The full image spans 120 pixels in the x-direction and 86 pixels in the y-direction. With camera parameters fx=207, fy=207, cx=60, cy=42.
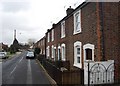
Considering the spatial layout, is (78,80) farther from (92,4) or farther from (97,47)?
(92,4)

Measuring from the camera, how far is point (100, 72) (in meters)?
11.5

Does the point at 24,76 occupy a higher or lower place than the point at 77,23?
lower

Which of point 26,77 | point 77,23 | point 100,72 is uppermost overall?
point 77,23

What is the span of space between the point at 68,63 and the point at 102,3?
23.4 feet

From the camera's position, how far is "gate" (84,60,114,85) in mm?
11352

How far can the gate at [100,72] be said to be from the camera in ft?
37.2

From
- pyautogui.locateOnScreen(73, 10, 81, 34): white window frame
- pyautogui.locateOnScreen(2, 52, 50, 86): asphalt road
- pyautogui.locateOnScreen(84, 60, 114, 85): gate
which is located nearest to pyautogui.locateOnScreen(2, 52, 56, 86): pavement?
pyautogui.locateOnScreen(2, 52, 50, 86): asphalt road

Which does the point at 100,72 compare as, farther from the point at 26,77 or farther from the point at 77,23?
the point at 26,77

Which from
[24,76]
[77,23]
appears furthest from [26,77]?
[77,23]

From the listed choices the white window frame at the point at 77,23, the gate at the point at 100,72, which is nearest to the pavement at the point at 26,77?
the gate at the point at 100,72

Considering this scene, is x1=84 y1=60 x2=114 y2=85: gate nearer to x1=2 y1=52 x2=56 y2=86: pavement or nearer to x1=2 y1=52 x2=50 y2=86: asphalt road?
x1=2 y1=52 x2=56 y2=86: pavement

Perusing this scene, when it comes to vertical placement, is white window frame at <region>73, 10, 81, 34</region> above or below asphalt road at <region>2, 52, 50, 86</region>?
above

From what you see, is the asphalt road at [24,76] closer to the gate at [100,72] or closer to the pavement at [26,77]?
the pavement at [26,77]

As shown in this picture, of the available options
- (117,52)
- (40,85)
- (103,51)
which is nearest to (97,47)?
(103,51)
